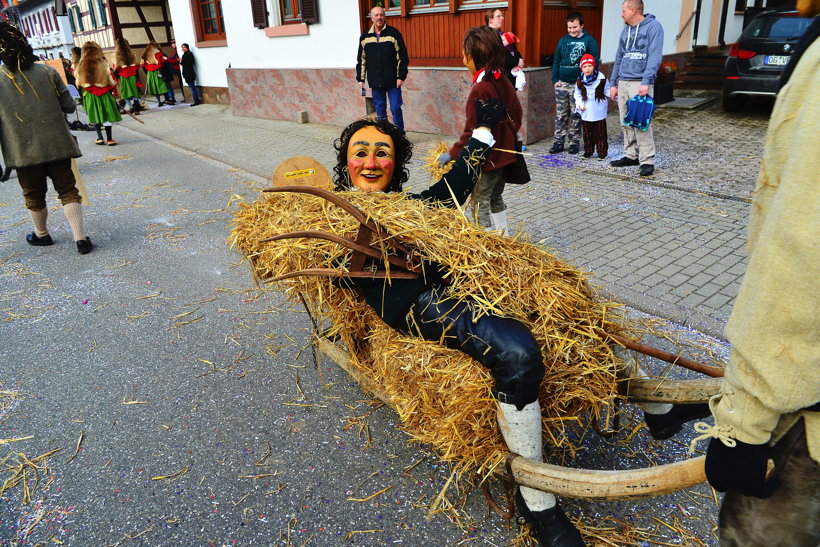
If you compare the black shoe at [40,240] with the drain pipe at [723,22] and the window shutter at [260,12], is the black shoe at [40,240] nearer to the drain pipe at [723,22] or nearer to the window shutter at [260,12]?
the window shutter at [260,12]

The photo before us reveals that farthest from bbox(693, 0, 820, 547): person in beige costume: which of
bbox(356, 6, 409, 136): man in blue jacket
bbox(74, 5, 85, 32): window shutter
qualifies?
bbox(74, 5, 85, 32): window shutter

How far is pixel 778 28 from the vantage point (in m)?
9.39

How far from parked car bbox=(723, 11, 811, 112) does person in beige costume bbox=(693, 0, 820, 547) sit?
10.1 meters

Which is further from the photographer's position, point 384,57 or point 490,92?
point 384,57

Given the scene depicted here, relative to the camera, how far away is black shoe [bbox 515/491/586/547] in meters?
1.99

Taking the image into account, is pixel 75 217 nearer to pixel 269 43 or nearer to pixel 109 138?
pixel 109 138

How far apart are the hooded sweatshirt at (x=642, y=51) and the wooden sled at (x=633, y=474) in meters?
5.95

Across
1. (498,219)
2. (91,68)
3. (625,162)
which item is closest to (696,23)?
(625,162)

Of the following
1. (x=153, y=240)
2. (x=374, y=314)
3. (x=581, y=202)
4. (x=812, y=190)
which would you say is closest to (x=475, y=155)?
(x=374, y=314)

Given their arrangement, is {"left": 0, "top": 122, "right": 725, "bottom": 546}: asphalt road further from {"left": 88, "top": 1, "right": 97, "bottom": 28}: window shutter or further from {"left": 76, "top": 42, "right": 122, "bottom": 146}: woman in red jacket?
{"left": 88, "top": 1, "right": 97, "bottom": 28}: window shutter

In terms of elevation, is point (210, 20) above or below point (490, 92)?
above

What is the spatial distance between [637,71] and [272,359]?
5.97 m

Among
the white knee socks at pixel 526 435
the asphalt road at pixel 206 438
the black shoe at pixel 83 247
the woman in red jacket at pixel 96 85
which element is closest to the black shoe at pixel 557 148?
the asphalt road at pixel 206 438

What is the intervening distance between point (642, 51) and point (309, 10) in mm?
7557
